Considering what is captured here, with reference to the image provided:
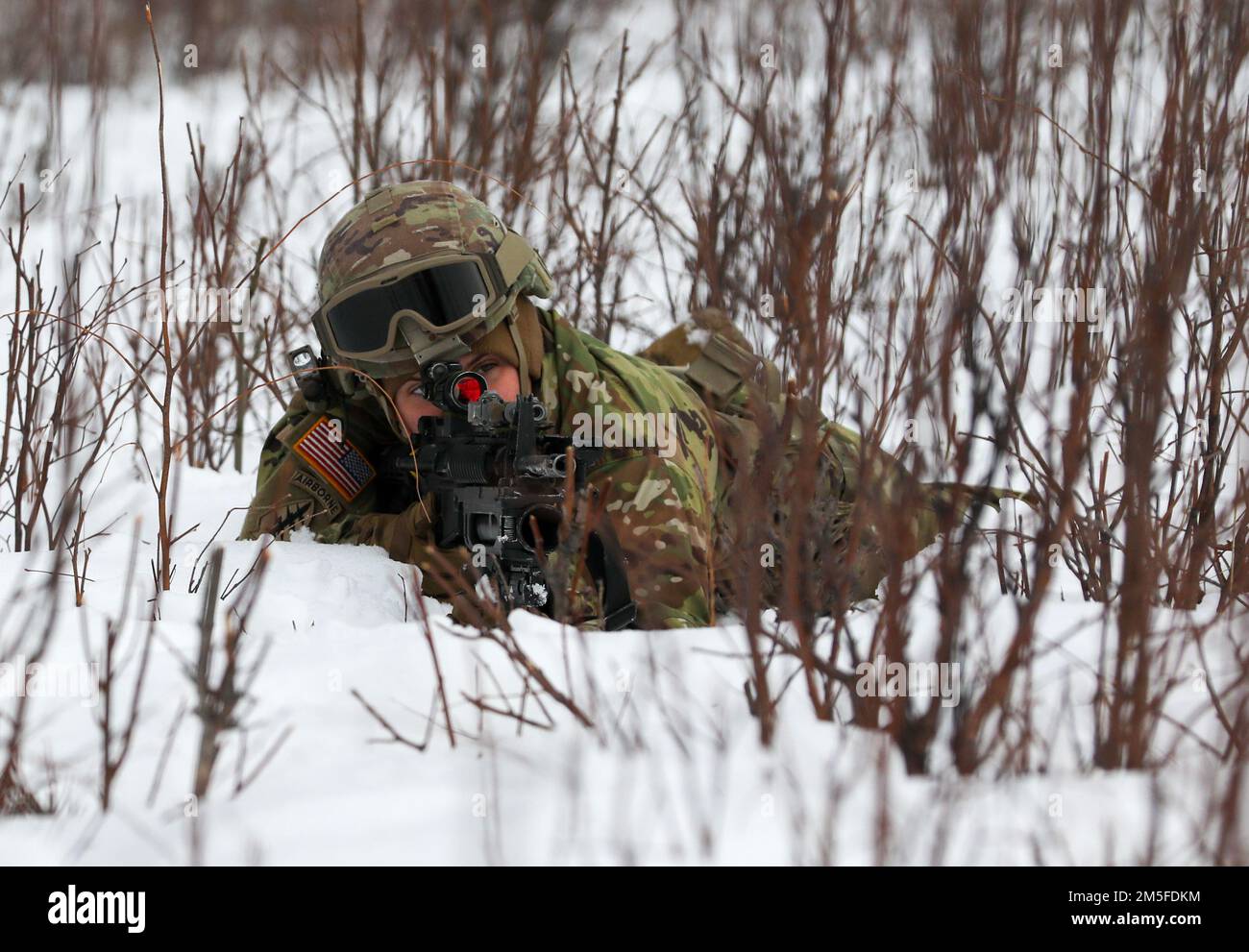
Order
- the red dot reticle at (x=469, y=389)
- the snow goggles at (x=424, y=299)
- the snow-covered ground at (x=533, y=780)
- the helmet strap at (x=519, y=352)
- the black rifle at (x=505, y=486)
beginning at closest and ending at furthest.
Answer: the snow-covered ground at (x=533, y=780)
the black rifle at (x=505, y=486)
the red dot reticle at (x=469, y=389)
the snow goggles at (x=424, y=299)
the helmet strap at (x=519, y=352)

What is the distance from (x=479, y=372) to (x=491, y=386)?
4 centimetres

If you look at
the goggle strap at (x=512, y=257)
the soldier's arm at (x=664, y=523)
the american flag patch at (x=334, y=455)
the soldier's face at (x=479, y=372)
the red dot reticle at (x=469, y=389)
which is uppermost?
the goggle strap at (x=512, y=257)

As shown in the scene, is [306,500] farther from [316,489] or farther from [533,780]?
[533,780]

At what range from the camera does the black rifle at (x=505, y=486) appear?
209 cm

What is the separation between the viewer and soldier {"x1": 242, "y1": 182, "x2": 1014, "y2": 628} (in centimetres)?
230

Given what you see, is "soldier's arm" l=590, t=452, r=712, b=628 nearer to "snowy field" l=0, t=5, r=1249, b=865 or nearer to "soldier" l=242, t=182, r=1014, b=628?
"soldier" l=242, t=182, r=1014, b=628

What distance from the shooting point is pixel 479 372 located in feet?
8.05

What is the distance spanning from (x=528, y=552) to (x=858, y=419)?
3.18ft

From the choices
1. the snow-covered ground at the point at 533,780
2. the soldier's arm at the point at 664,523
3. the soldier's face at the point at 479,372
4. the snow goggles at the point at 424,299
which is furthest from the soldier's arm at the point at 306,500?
the snow-covered ground at the point at 533,780

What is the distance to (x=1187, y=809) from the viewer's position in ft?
4.03

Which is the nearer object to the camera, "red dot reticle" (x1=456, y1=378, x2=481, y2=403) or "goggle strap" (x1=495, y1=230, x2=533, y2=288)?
"red dot reticle" (x1=456, y1=378, x2=481, y2=403)

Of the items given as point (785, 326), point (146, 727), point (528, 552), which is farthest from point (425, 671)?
point (785, 326)

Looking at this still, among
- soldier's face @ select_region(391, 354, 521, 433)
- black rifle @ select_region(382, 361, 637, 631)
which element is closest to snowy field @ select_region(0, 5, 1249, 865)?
black rifle @ select_region(382, 361, 637, 631)

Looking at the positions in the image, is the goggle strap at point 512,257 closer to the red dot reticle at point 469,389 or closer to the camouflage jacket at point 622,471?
the camouflage jacket at point 622,471
